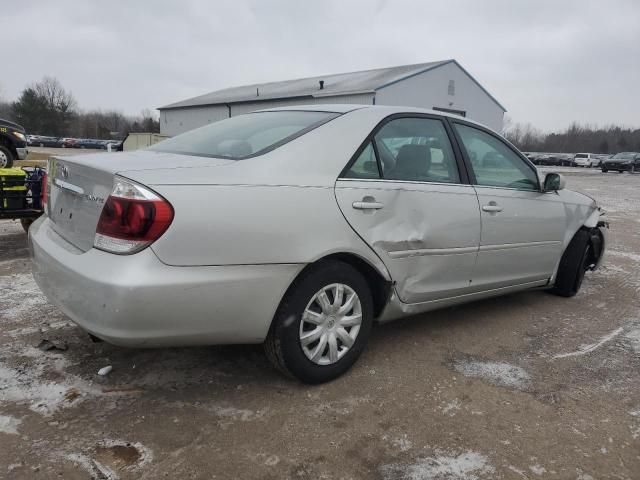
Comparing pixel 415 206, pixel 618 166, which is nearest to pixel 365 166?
pixel 415 206

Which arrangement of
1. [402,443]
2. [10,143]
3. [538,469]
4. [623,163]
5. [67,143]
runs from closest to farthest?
[538,469] → [402,443] → [10,143] → [623,163] → [67,143]

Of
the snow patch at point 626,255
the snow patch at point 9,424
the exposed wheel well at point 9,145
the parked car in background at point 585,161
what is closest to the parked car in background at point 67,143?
the exposed wheel well at point 9,145

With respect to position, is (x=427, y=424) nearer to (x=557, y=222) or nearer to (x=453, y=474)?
(x=453, y=474)

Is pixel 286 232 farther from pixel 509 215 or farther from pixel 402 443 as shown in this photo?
pixel 509 215

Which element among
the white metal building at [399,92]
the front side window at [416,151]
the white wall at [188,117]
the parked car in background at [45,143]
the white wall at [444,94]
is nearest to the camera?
the front side window at [416,151]

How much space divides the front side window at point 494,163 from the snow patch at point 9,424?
9.91 ft

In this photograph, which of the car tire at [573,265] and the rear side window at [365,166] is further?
the car tire at [573,265]

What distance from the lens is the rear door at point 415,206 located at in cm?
280

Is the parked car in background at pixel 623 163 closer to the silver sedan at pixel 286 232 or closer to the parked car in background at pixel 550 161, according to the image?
the parked car in background at pixel 550 161

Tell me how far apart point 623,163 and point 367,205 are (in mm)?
43547

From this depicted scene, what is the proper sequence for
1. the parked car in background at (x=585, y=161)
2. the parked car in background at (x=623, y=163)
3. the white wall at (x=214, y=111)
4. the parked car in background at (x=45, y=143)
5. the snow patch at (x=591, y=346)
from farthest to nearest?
the parked car in background at (x=45, y=143) < the parked car in background at (x=585, y=161) < the parked car in background at (x=623, y=163) < the white wall at (x=214, y=111) < the snow patch at (x=591, y=346)

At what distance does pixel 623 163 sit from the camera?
39188 millimetres

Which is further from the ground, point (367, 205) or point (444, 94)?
point (444, 94)

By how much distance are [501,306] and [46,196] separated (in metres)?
3.58
